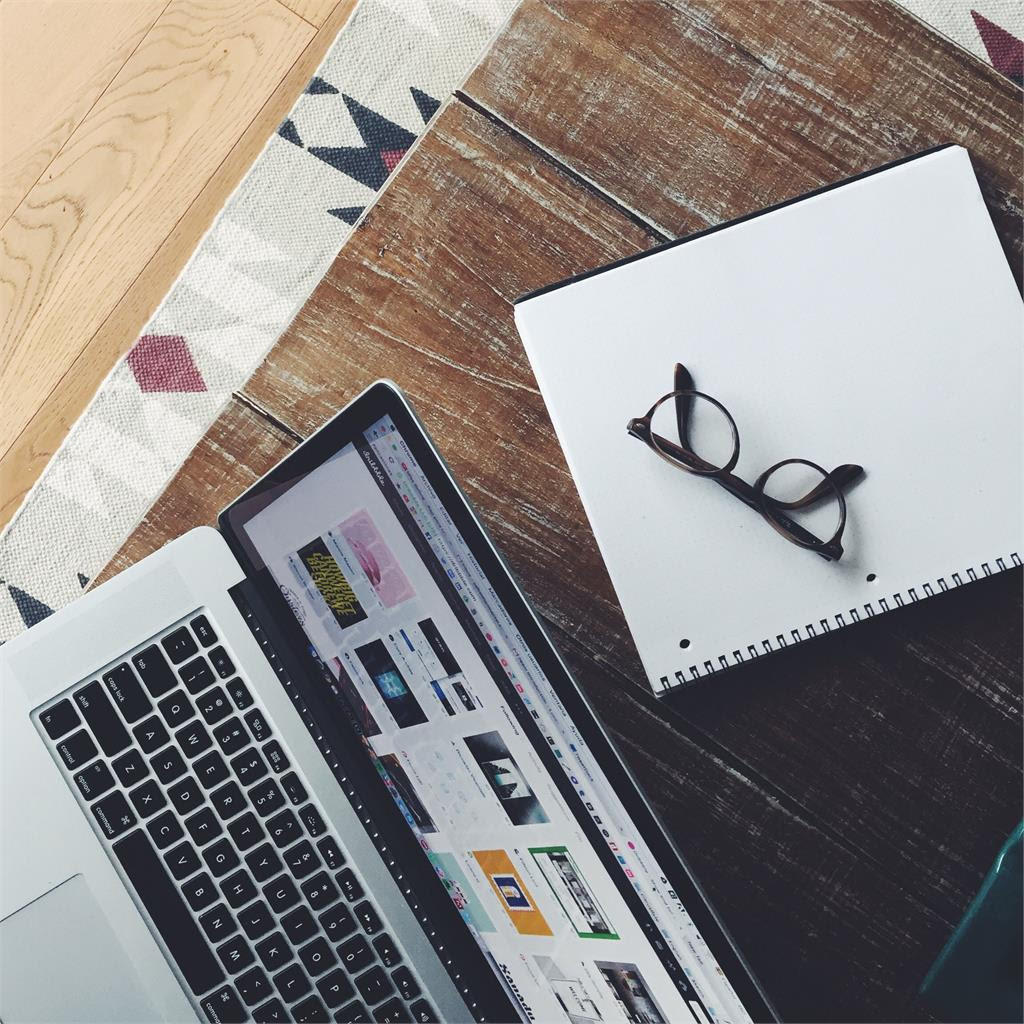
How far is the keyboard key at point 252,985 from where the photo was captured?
24.1 inches

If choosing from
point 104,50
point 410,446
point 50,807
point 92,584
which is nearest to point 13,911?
point 50,807

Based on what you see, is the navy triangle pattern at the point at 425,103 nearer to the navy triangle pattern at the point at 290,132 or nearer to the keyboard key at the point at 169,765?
the navy triangle pattern at the point at 290,132

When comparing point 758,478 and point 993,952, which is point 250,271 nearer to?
point 758,478

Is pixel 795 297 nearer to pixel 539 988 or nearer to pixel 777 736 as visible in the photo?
pixel 777 736

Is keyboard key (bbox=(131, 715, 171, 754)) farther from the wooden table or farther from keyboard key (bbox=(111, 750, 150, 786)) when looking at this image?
the wooden table

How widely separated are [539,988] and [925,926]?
29cm

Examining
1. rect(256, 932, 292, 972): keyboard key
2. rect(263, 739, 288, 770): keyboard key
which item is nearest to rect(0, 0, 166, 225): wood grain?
rect(263, 739, 288, 770): keyboard key

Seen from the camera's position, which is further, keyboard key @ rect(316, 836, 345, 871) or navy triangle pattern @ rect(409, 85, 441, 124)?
navy triangle pattern @ rect(409, 85, 441, 124)

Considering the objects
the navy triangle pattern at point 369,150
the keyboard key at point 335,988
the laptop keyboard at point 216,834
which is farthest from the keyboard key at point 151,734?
the navy triangle pattern at point 369,150

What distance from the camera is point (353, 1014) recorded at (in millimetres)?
599

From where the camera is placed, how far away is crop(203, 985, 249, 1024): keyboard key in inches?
24.1

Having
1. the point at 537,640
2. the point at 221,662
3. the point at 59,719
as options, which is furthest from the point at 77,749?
the point at 537,640

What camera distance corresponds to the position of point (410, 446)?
0.51 metres

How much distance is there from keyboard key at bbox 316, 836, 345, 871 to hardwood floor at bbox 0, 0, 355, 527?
1.69 ft
